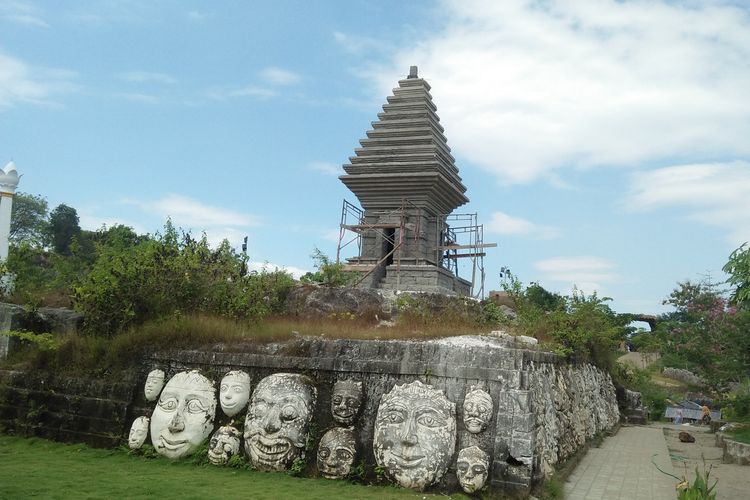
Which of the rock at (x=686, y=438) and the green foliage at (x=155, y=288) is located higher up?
the green foliage at (x=155, y=288)

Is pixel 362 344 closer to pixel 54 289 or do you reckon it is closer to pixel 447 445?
pixel 447 445

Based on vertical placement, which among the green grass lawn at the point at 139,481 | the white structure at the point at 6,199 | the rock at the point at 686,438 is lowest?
the rock at the point at 686,438

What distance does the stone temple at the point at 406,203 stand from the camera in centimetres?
1797

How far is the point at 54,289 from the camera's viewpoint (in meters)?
12.8

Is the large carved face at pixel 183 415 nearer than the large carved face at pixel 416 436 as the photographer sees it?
No

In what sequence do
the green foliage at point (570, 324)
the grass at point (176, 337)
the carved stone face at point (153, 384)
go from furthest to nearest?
the green foliage at point (570, 324) → the grass at point (176, 337) → the carved stone face at point (153, 384)

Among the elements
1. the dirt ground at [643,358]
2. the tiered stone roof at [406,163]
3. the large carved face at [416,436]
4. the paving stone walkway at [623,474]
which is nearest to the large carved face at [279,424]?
the large carved face at [416,436]

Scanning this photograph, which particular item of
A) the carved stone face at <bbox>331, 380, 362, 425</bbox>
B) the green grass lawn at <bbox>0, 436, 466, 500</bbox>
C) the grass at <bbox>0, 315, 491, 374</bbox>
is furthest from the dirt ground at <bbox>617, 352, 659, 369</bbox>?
the green grass lawn at <bbox>0, 436, 466, 500</bbox>

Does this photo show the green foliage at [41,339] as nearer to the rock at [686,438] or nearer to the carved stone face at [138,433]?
the carved stone face at [138,433]

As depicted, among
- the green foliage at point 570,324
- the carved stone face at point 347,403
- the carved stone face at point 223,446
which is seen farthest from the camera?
the green foliage at point 570,324

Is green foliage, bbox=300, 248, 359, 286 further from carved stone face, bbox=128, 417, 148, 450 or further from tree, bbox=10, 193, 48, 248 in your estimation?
tree, bbox=10, 193, 48, 248

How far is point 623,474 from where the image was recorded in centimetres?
1044

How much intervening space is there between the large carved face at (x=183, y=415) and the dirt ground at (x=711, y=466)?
243 inches

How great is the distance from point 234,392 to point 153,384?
1.40 meters
